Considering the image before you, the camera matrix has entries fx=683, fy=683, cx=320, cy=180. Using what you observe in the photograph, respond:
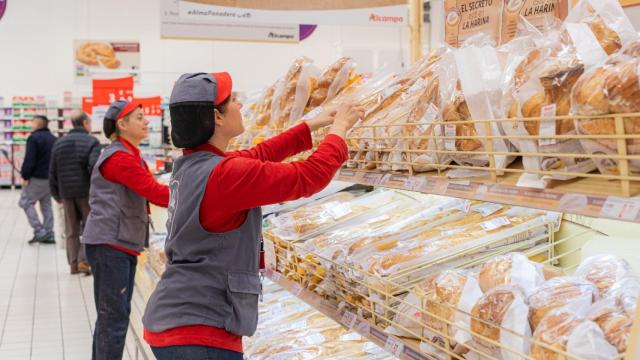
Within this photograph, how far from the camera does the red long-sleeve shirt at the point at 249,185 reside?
177 centimetres

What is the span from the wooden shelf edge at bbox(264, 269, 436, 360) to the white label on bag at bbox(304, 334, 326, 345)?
250 mm

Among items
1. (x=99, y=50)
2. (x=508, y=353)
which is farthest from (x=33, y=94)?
(x=508, y=353)

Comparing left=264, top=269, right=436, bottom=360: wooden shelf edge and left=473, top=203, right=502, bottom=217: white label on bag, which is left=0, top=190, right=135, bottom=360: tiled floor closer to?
left=264, top=269, right=436, bottom=360: wooden shelf edge

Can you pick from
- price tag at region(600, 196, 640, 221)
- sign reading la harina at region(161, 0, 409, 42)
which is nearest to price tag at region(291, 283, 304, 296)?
price tag at region(600, 196, 640, 221)

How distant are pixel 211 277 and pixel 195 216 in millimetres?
185

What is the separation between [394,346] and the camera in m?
1.68

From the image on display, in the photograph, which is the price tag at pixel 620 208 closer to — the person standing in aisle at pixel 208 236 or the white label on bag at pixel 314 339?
the person standing in aisle at pixel 208 236

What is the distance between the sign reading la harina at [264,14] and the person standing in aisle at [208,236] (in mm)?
2584

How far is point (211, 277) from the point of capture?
6.30ft

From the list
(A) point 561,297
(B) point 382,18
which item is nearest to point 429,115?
(A) point 561,297

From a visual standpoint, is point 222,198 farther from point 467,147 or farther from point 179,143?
point 467,147

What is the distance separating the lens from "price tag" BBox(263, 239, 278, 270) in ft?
8.53

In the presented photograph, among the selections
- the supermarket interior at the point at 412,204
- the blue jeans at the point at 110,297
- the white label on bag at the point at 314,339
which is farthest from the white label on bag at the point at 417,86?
the blue jeans at the point at 110,297

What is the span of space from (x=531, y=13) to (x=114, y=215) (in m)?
2.59
